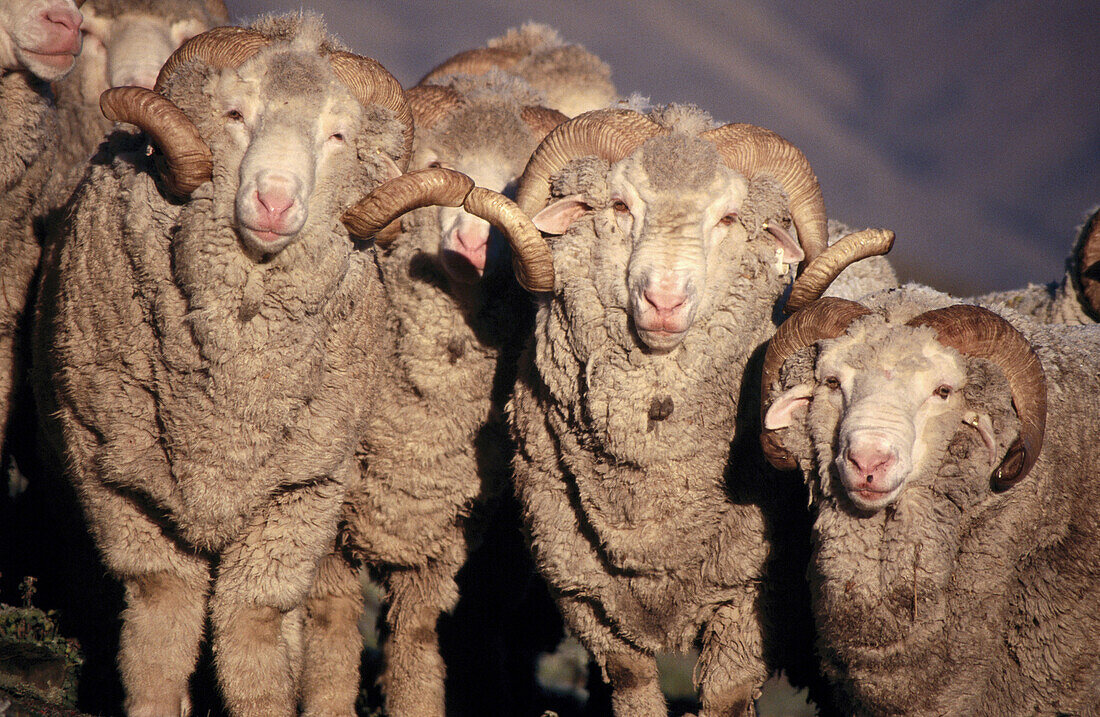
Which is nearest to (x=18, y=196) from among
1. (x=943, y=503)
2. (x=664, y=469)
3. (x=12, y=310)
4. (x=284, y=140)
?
(x=12, y=310)

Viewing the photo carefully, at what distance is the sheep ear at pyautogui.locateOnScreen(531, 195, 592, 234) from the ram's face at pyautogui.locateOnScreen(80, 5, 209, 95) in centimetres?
299

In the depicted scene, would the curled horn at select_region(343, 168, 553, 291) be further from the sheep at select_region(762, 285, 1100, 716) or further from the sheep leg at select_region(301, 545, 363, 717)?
the sheep leg at select_region(301, 545, 363, 717)

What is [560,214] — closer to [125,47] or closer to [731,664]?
[731,664]

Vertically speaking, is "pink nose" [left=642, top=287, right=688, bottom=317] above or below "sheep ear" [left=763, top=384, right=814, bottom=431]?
above

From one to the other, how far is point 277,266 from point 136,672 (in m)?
1.75

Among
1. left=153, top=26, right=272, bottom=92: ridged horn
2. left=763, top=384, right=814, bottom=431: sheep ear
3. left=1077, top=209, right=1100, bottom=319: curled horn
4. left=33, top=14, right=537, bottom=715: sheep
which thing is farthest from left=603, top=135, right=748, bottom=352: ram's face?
left=1077, top=209, right=1100, bottom=319: curled horn

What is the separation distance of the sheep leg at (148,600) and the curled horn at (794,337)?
244 cm

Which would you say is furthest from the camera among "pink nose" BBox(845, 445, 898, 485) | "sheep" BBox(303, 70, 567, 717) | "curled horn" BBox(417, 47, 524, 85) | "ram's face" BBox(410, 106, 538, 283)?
"curled horn" BBox(417, 47, 524, 85)

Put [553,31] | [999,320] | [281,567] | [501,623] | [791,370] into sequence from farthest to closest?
1. [553,31]
2. [501,623]
3. [281,567]
4. [791,370]
5. [999,320]

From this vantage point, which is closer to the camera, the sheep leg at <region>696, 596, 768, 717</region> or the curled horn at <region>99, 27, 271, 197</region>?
the curled horn at <region>99, 27, 271, 197</region>

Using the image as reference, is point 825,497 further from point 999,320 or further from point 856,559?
point 999,320

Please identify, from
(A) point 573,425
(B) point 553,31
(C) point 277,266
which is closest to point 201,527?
(C) point 277,266

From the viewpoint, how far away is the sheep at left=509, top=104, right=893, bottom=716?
3.59 meters

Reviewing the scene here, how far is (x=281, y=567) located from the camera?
373 cm
